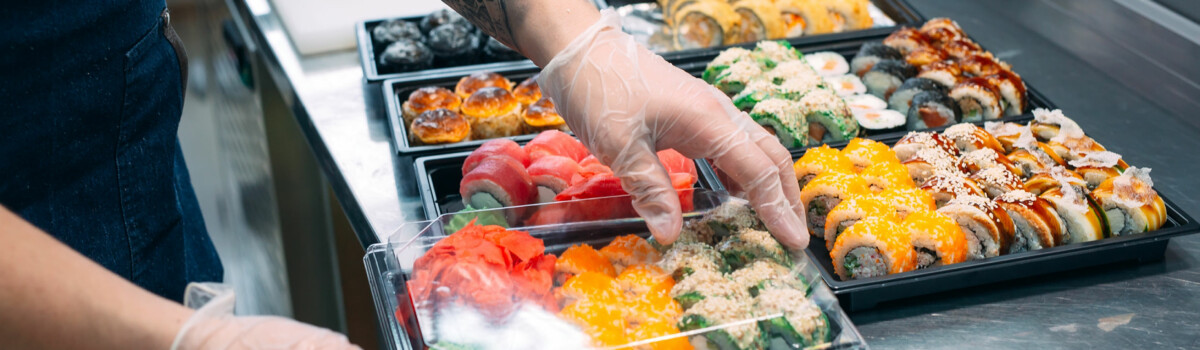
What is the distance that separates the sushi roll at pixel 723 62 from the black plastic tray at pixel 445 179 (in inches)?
18.3

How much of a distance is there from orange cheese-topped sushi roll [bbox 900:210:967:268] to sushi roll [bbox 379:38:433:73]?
59.9 inches

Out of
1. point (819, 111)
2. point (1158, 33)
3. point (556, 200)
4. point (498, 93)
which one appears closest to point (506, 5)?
point (556, 200)

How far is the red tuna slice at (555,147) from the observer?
2.04 meters

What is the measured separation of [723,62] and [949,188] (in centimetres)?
82

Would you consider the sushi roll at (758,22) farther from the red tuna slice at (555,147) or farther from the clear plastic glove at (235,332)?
the clear plastic glove at (235,332)

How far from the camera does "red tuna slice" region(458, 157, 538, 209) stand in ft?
6.11

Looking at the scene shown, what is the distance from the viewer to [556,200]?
1.83m

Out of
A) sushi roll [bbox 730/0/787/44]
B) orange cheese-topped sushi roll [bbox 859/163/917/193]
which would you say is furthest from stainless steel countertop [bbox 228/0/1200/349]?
sushi roll [bbox 730/0/787/44]

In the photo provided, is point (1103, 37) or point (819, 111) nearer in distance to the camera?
point (819, 111)

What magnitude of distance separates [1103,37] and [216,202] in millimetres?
3917

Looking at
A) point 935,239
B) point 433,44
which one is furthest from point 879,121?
point 433,44

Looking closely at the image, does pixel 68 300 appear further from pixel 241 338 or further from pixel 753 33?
pixel 753 33

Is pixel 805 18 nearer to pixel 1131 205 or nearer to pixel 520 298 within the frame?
pixel 1131 205

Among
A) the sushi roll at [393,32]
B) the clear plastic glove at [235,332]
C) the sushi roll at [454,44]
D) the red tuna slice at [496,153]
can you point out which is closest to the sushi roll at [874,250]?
the red tuna slice at [496,153]
